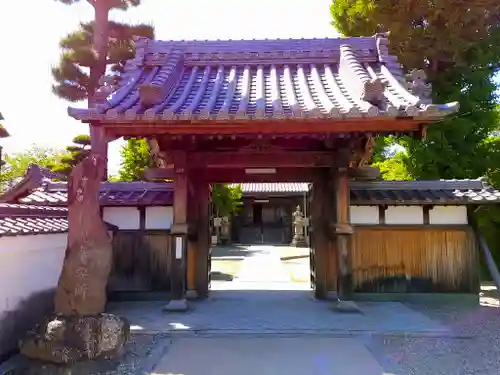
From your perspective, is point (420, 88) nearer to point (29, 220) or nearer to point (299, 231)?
point (29, 220)

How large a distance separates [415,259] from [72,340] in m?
7.14

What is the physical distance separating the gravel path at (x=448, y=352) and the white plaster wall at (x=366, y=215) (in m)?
2.53

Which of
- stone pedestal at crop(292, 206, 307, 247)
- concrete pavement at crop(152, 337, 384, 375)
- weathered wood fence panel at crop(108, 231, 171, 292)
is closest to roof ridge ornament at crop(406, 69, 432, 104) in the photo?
concrete pavement at crop(152, 337, 384, 375)

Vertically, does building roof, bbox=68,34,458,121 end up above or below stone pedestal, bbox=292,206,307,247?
above

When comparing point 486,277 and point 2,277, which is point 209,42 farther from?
point 486,277

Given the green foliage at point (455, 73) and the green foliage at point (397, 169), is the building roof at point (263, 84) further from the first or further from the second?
the green foliage at point (397, 169)

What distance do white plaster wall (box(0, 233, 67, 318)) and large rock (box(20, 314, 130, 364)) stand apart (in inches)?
32.3

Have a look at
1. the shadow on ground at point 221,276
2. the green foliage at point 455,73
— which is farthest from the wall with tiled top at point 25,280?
the green foliage at point 455,73

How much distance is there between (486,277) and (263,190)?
60.5 ft

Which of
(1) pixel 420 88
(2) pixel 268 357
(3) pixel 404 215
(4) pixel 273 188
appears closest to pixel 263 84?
(1) pixel 420 88

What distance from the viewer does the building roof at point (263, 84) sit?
5758 mm

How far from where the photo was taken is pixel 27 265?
6.23 metres

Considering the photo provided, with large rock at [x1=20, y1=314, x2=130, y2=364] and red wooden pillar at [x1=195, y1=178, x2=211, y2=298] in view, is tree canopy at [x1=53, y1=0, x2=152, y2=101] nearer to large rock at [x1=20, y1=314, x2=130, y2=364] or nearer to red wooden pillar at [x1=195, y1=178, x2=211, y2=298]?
red wooden pillar at [x1=195, y1=178, x2=211, y2=298]

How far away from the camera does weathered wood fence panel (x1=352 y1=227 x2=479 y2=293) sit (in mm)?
9195
